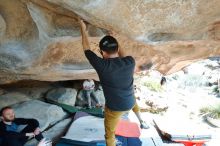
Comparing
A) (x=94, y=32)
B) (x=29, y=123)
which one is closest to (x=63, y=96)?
(x=29, y=123)

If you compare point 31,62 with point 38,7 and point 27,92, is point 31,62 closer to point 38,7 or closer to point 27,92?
point 38,7

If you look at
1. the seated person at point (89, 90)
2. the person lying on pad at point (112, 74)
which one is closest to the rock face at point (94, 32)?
the person lying on pad at point (112, 74)

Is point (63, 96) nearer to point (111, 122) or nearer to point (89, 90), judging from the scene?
point (89, 90)

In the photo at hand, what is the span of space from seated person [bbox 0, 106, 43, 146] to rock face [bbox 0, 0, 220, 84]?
675 mm

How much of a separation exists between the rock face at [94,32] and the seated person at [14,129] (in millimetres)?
675

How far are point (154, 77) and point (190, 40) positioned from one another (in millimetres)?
8043

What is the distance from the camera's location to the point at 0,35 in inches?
170

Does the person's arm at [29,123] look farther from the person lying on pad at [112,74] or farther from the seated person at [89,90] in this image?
the seated person at [89,90]

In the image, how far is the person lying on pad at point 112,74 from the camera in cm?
343

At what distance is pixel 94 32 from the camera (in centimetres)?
413

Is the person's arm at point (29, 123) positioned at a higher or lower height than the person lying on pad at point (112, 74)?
lower

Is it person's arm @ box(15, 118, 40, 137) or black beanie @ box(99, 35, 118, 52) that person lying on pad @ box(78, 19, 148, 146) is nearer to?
black beanie @ box(99, 35, 118, 52)

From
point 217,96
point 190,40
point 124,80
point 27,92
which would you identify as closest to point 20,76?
point 27,92

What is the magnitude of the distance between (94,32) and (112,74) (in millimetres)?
807
